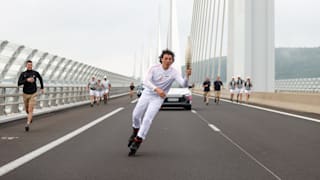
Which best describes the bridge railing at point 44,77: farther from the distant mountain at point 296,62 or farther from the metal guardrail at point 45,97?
the distant mountain at point 296,62

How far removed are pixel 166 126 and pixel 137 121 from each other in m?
5.68

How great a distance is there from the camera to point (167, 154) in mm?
8977

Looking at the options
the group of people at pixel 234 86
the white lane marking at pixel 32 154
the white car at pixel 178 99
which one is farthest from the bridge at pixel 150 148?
the group of people at pixel 234 86

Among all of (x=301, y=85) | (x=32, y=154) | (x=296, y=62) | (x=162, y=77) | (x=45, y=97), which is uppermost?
(x=296, y=62)

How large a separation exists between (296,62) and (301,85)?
1535 inches

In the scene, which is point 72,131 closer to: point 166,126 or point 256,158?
point 166,126

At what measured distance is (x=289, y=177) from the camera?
6770mm

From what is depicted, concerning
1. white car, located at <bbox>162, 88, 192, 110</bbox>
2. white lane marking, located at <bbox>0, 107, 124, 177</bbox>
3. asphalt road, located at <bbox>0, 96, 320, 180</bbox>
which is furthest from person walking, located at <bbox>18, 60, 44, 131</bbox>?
white car, located at <bbox>162, 88, 192, 110</bbox>

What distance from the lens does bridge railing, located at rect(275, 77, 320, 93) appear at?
150ft

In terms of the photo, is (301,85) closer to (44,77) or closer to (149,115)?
(44,77)

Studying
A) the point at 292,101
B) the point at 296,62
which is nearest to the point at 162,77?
the point at 292,101

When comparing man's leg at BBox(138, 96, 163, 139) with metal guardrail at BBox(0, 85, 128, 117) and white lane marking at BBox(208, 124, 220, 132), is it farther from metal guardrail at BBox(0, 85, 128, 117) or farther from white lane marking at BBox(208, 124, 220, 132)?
metal guardrail at BBox(0, 85, 128, 117)

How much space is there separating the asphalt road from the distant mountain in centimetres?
6947

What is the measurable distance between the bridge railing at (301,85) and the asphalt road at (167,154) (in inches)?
1284
